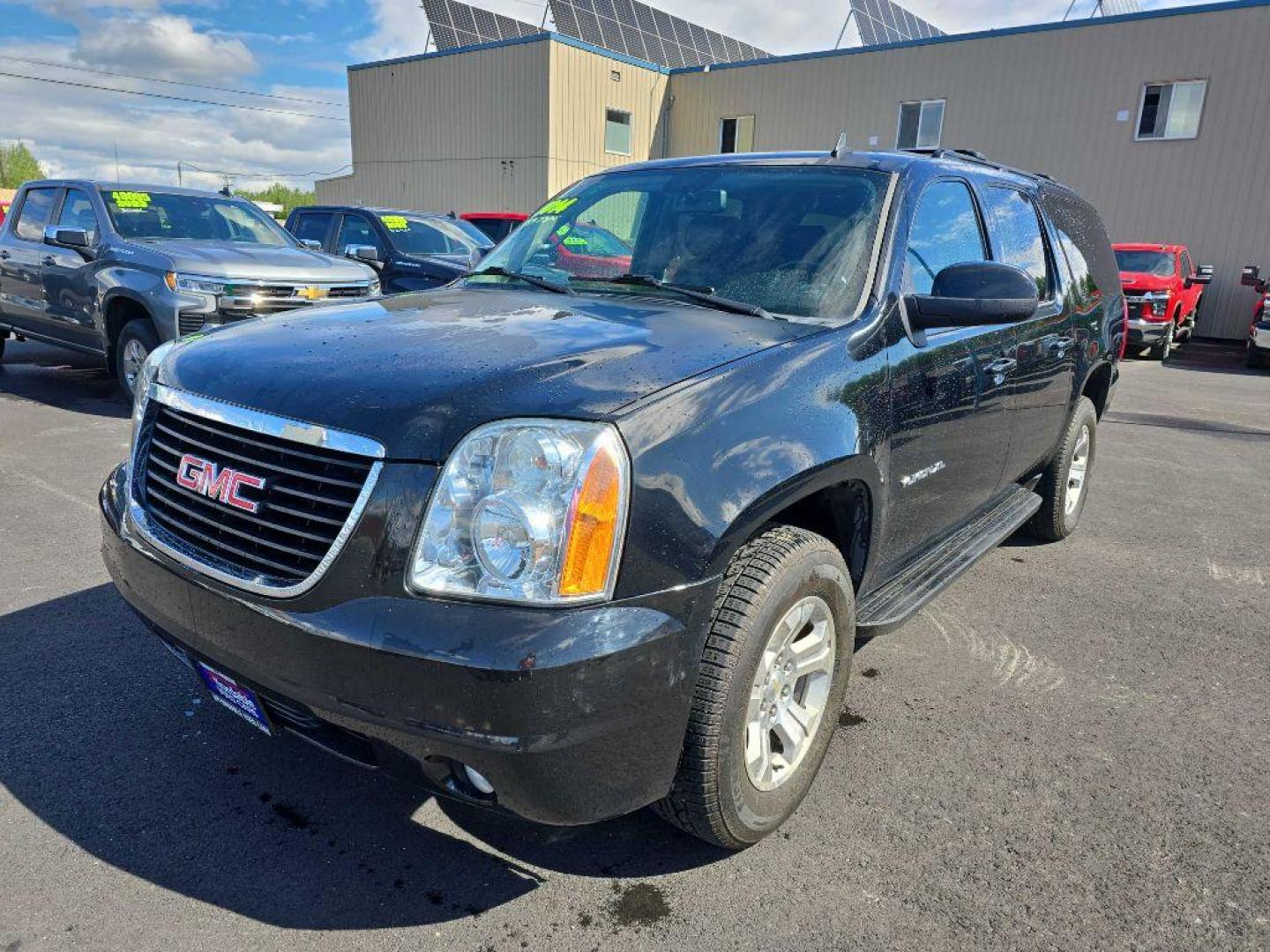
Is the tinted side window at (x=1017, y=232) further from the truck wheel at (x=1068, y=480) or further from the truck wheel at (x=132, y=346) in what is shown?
the truck wheel at (x=132, y=346)

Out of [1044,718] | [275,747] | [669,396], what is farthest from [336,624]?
[1044,718]

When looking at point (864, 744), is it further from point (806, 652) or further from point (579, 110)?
point (579, 110)

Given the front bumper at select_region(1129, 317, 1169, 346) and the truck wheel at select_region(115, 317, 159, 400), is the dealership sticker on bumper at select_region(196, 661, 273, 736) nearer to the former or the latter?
the truck wheel at select_region(115, 317, 159, 400)

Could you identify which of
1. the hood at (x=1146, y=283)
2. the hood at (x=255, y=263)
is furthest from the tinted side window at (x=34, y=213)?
the hood at (x=1146, y=283)

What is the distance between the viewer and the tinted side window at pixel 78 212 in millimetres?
8242

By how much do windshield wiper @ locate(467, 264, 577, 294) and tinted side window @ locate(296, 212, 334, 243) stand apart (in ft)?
28.7

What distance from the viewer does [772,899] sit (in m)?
2.24

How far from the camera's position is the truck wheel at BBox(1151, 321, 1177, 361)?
14.4 metres

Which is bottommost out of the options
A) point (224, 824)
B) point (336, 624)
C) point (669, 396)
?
point (224, 824)

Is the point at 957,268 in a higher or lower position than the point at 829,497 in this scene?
higher

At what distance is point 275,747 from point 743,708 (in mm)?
1585

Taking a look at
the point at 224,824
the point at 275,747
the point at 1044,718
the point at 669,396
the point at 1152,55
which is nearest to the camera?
the point at 669,396

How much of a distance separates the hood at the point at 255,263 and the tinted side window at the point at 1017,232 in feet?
19.3

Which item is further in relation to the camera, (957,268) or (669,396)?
(957,268)
